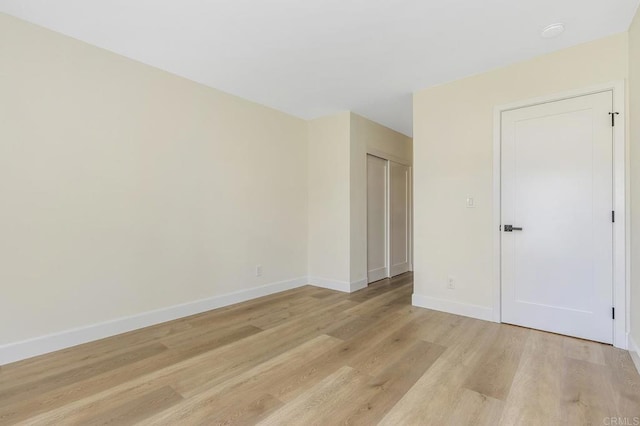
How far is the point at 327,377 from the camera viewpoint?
1954mm

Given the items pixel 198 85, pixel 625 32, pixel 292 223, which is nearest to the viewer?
pixel 625 32

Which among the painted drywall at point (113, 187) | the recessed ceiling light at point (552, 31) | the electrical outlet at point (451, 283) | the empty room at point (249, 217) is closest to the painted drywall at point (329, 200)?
the empty room at point (249, 217)

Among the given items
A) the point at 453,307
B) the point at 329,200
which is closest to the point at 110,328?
the point at 329,200

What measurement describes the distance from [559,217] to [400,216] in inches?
108

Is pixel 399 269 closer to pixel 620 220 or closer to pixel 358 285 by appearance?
pixel 358 285

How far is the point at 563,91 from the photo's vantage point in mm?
2596

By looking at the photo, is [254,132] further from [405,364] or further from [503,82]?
[405,364]

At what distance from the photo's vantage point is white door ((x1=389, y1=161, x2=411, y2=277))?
5.09 meters

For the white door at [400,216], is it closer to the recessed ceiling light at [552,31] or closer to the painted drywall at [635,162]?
the recessed ceiling light at [552,31]

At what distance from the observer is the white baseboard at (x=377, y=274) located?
182 inches

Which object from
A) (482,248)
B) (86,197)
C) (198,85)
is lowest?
(482,248)

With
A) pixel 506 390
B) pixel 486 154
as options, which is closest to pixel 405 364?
pixel 506 390

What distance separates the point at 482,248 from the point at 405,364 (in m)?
1.55

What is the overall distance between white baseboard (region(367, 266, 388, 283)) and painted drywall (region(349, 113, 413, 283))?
218mm
